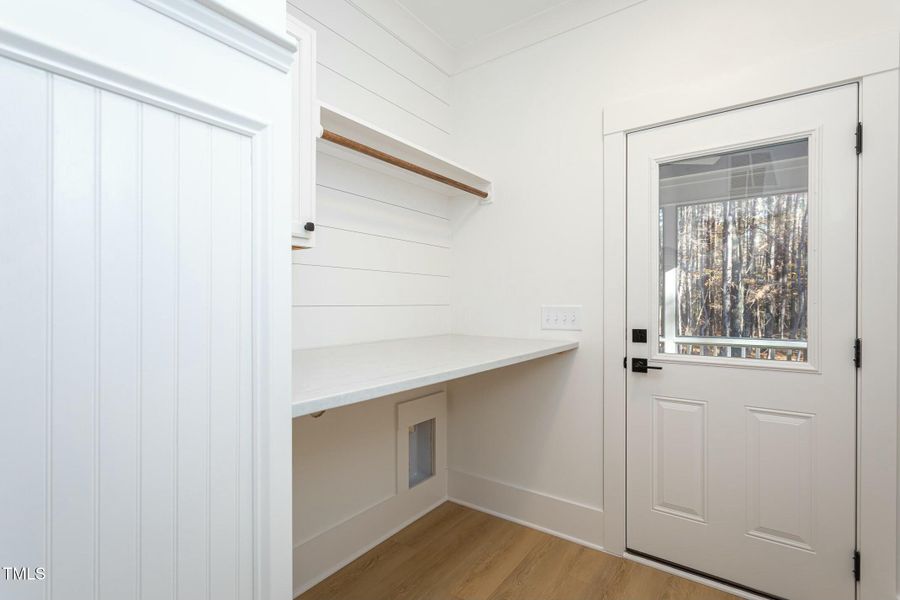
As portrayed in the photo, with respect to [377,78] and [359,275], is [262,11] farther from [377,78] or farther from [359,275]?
[377,78]

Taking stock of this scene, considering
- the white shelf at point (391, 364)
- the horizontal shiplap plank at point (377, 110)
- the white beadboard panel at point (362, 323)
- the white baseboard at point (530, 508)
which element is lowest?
the white baseboard at point (530, 508)

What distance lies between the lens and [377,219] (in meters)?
2.11

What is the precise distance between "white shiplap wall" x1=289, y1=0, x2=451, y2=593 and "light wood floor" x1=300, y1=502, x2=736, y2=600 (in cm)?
14

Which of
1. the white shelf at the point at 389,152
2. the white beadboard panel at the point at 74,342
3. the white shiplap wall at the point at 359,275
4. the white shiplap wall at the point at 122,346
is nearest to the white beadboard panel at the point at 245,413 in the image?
the white shiplap wall at the point at 122,346

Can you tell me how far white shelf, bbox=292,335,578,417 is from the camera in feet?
3.29

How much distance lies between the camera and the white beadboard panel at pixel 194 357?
702 mm

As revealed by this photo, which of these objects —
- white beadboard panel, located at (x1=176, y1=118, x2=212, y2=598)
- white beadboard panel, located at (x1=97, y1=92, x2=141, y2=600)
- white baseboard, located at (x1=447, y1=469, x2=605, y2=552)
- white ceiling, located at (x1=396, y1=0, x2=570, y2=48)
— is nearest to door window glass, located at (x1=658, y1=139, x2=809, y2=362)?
white baseboard, located at (x1=447, y1=469, x2=605, y2=552)

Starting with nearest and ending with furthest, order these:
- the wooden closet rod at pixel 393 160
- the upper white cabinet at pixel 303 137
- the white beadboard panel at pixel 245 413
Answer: the white beadboard panel at pixel 245 413 < the upper white cabinet at pixel 303 137 < the wooden closet rod at pixel 393 160

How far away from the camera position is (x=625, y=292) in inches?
77.9

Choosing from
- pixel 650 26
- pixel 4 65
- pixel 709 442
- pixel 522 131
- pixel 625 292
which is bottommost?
pixel 709 442

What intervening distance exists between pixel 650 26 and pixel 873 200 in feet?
3.71

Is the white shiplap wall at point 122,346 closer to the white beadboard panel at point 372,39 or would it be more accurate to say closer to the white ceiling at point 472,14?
the white beadboard panel at point 372,39

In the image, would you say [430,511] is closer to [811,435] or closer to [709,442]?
[709,442]

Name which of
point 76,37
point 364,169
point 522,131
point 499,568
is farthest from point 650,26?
point 499,568
